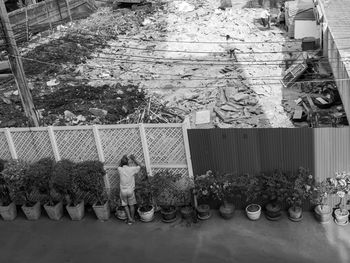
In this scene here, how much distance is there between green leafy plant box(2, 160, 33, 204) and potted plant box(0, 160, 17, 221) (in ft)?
0.59

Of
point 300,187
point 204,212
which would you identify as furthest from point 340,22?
point 204,212

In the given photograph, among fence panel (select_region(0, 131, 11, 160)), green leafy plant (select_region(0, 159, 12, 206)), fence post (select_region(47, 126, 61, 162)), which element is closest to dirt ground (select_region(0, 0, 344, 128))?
fence panel (select_region(0, 131, 11, 160))

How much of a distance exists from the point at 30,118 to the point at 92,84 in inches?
316

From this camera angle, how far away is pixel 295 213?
8812 millimetres

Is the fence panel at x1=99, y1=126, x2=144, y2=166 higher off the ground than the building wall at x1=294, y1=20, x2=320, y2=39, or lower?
higher

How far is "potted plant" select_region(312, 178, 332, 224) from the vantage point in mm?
8602

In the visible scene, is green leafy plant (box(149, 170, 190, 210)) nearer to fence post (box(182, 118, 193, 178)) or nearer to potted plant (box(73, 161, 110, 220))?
fence post (box(182, 118, 193, 178))

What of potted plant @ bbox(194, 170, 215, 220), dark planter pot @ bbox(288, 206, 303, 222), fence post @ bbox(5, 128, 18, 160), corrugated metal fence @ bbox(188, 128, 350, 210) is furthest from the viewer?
fence post @ bbox(5, 128, 18, 160)

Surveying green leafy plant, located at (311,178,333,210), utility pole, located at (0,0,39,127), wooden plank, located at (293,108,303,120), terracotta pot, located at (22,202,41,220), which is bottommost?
wooden plank, located at (293,108,303,120)

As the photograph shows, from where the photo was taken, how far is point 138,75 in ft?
62.0

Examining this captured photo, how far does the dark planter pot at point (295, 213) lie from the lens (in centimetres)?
881

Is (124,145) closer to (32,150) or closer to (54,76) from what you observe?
(32,150)

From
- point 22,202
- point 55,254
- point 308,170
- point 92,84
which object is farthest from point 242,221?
point 92,84

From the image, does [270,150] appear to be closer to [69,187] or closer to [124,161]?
[124,161]
